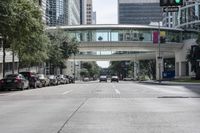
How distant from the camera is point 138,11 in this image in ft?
593

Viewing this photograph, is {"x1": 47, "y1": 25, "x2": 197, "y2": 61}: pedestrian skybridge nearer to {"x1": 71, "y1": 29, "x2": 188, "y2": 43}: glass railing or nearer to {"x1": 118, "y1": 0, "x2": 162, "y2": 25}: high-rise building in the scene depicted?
{"x1": 71, "y1": 29, "x2": 188, "y2": 43}: glass railing

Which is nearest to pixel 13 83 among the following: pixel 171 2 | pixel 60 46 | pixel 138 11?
pixel 171 2

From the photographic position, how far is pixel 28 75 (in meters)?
50.2

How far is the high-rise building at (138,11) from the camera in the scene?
176 m

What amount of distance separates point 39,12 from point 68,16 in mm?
116370

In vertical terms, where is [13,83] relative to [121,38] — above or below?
below

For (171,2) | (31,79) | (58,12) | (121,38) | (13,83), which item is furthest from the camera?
(58,12)

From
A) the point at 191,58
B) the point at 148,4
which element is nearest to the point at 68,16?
the point at 148,4

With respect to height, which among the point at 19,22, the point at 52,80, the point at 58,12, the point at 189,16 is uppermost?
the point at 189,16

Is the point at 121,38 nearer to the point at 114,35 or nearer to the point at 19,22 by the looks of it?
the point at 114,35

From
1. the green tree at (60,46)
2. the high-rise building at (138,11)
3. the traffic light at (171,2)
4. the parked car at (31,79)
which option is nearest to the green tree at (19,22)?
the parked car at (31,79)

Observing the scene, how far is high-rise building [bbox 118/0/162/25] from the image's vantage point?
576ft

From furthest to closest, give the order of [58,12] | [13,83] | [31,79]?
[58,12] < [31,79] < [13,83]

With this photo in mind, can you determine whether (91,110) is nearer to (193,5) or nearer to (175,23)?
(193,5)
